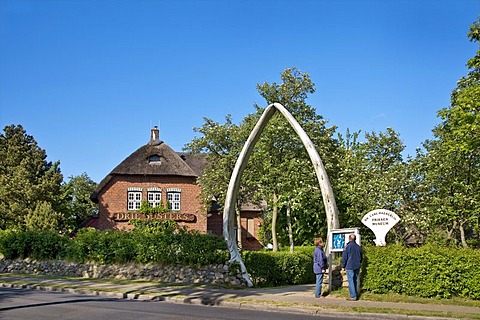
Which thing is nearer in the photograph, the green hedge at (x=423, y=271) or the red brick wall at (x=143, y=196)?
the green hedge at (x=423, y=271)

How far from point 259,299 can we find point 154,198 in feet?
103

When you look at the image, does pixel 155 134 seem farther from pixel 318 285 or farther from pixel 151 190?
pixel 318 285

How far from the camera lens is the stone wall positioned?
19.5 metres

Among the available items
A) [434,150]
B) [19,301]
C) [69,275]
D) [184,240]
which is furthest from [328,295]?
[434,150]

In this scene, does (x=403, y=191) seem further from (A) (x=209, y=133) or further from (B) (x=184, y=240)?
(B) (x=184, y=240)

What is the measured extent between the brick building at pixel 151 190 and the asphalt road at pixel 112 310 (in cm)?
2909

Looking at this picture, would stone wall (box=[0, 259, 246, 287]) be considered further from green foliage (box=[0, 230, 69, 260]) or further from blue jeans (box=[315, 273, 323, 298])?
blue jeans (box=[315, 273, 323, 298])

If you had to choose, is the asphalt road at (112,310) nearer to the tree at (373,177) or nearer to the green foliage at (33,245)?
the green foliage at (33,245)

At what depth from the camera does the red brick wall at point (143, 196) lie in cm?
4453

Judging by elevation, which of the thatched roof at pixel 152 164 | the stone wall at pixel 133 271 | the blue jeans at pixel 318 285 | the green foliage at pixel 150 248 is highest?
the thatched roof at pixel 152 164

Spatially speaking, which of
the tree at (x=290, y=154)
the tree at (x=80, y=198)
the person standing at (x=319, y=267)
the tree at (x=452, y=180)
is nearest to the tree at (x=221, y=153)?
the tree at (x=290, y=154)

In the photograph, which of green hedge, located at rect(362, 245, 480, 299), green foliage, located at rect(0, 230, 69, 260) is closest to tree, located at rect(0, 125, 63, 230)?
green foliage, located at rect(0, 230, 69, 260)

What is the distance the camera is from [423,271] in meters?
14.6

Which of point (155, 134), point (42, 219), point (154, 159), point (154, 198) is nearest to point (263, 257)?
point (42, 219)
